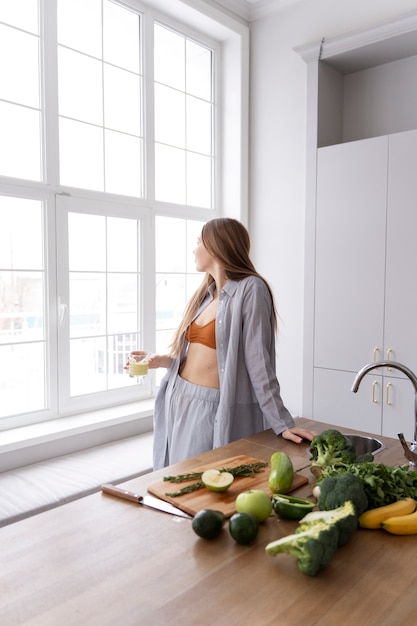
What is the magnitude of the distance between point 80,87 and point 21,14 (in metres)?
0.46

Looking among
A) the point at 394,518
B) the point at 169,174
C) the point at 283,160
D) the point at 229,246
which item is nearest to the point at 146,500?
the point at 394,518

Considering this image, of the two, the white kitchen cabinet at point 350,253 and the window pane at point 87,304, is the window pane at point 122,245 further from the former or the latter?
the white kitchen cabinet at point 350,253

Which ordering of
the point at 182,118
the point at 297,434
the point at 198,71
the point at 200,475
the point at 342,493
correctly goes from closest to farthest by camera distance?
the point at 342,493 → the point at 200,475 → the point at 297,434 → the point at 182,118 → the point at 198,71

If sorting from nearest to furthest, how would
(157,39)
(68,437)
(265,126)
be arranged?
1. (68,437)
2. (157,39)
3. (265,126)

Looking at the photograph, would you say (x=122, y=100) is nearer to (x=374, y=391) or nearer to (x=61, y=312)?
(x=61, y=312)

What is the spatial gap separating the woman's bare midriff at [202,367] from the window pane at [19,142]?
4.75ft

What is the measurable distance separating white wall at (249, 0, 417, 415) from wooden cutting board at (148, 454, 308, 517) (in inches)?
90.2

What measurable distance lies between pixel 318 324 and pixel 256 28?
223cm

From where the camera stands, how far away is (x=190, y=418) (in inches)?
83.4

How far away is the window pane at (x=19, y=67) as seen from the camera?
2.77m

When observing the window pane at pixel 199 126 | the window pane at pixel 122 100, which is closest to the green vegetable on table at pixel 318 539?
the window pane at pixel 122 100

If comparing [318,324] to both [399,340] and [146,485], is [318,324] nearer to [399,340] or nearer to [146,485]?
[399,340]

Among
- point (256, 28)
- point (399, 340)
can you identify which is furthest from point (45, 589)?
point (256, 28)

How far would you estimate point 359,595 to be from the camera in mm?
938
